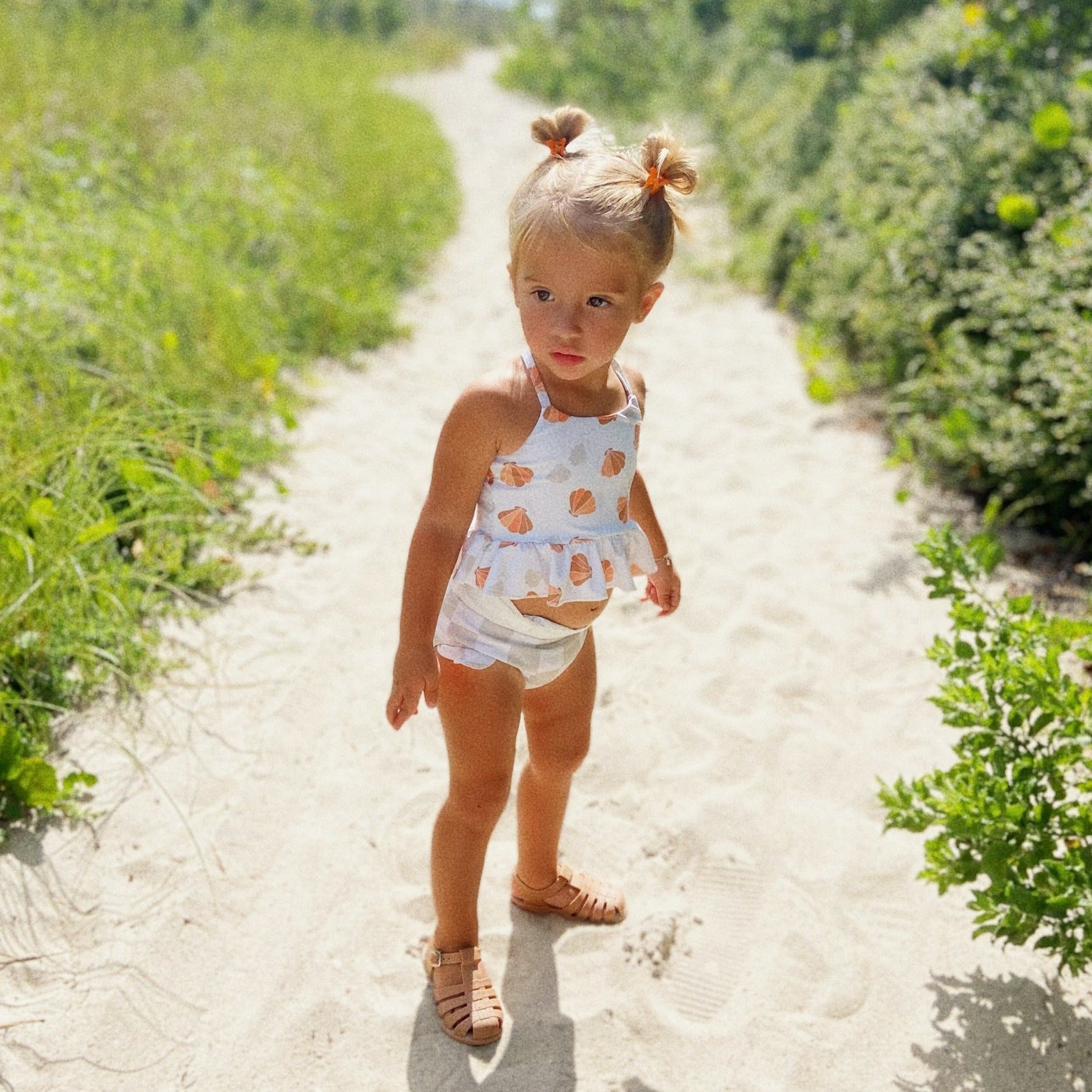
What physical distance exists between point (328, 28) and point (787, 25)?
12.0 m

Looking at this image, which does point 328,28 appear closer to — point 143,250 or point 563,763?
point 143,250

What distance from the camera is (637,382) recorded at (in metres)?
1.81

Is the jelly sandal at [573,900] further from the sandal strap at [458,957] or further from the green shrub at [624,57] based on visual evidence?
the green shrub at [624,57]

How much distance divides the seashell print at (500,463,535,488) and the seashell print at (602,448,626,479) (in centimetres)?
12

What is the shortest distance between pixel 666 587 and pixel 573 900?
0.70 meters

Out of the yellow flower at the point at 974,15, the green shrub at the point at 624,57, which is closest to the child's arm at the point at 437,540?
the yellow flower at the point at 974,15

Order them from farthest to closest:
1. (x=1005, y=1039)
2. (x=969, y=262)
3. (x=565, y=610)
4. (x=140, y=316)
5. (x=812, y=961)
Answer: (x=969, y=262) < (x=140, y=316) < (x=812, y=961) < (x=1005, y=1039) < (x=565, y=610)

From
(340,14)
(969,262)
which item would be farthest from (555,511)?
(340,14)

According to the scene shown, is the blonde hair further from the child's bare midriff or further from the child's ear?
the child's bare midriff

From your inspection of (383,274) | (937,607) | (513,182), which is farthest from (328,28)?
(937,607)

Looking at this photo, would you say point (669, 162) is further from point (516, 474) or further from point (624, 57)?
point (624, 57)

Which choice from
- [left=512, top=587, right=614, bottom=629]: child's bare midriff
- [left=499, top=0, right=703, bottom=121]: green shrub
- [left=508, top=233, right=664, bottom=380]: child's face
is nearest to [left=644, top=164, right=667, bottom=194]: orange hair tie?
[left=508, top=233, right=664, bottom=380]: child's face

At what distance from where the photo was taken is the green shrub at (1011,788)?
5.73 feet

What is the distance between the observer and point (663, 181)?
1527 millimetres
